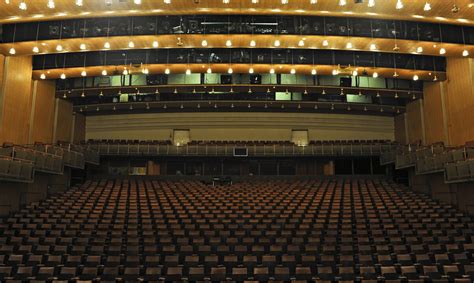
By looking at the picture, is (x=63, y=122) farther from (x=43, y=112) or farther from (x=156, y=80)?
(x=156, y=80)

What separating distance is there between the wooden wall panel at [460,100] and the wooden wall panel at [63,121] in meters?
18.6

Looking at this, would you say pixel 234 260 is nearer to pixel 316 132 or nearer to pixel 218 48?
pixel 218 48

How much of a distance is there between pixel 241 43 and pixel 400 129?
487 inches

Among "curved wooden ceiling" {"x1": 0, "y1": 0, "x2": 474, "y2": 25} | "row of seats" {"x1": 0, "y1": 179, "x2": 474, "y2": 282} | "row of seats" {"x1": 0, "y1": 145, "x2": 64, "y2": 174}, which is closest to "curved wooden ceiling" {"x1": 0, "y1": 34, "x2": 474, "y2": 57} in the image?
"curved wooden ceiling" {"x1": 0, "y1": 0, "x2": 474, "y2": 25}

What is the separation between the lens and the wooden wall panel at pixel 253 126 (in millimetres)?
23344

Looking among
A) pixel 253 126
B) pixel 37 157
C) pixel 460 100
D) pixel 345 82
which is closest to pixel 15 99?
pixel 37 157

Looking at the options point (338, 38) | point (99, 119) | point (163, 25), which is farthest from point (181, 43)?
point (99, 119)

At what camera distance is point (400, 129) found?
2252 cm

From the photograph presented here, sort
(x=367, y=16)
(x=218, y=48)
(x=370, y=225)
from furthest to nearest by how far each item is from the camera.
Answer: (x=218, y=48) < (x=367, y=16) < (x=370, y=225)

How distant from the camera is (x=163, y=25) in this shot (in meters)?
14.0

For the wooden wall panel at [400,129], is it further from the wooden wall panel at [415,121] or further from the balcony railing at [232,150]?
the balcony railing at [232,150]

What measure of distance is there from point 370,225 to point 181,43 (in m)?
8.94

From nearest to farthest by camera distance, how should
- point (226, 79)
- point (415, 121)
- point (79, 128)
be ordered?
point (226, 79) → point (415, 121) → point (79, 128)

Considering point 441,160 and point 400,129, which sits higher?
point 400,129
